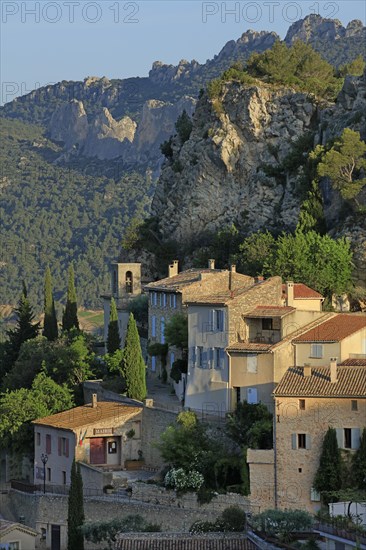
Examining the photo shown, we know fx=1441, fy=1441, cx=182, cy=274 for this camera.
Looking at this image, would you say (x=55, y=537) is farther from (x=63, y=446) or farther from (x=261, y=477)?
(x=261, y=477)

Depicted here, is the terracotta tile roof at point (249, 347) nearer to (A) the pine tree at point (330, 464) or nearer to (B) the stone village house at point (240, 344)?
(B) the stone village house at point (240, 344)

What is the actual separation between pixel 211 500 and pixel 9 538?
784 centimetres

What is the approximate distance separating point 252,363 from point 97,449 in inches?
359

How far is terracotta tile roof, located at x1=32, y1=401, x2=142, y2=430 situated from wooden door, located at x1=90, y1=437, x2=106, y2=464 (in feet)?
2.69

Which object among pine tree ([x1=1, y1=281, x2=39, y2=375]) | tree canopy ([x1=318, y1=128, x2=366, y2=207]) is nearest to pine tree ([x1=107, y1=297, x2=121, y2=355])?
pine tree ([x1=1, y1=281, x2=39, y2=375])

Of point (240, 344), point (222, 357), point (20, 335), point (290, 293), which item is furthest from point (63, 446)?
point (20, 335)

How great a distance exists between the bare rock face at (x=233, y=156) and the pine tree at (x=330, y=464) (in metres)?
37.5

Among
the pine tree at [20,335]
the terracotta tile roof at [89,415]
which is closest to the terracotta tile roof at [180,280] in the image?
the terracotta tile roof at [89,415]

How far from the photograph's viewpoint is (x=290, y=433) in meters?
53.8

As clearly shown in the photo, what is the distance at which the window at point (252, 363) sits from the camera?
194 feet

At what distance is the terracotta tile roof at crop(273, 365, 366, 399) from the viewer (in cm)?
5312

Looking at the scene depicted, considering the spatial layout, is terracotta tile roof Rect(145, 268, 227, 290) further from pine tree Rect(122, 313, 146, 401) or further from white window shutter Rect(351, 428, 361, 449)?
white window shutter Rect(351, 428, 361, 449)

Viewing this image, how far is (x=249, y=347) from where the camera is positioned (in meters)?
59.4

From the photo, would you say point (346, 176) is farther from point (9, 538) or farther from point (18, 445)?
point (9, 538)
